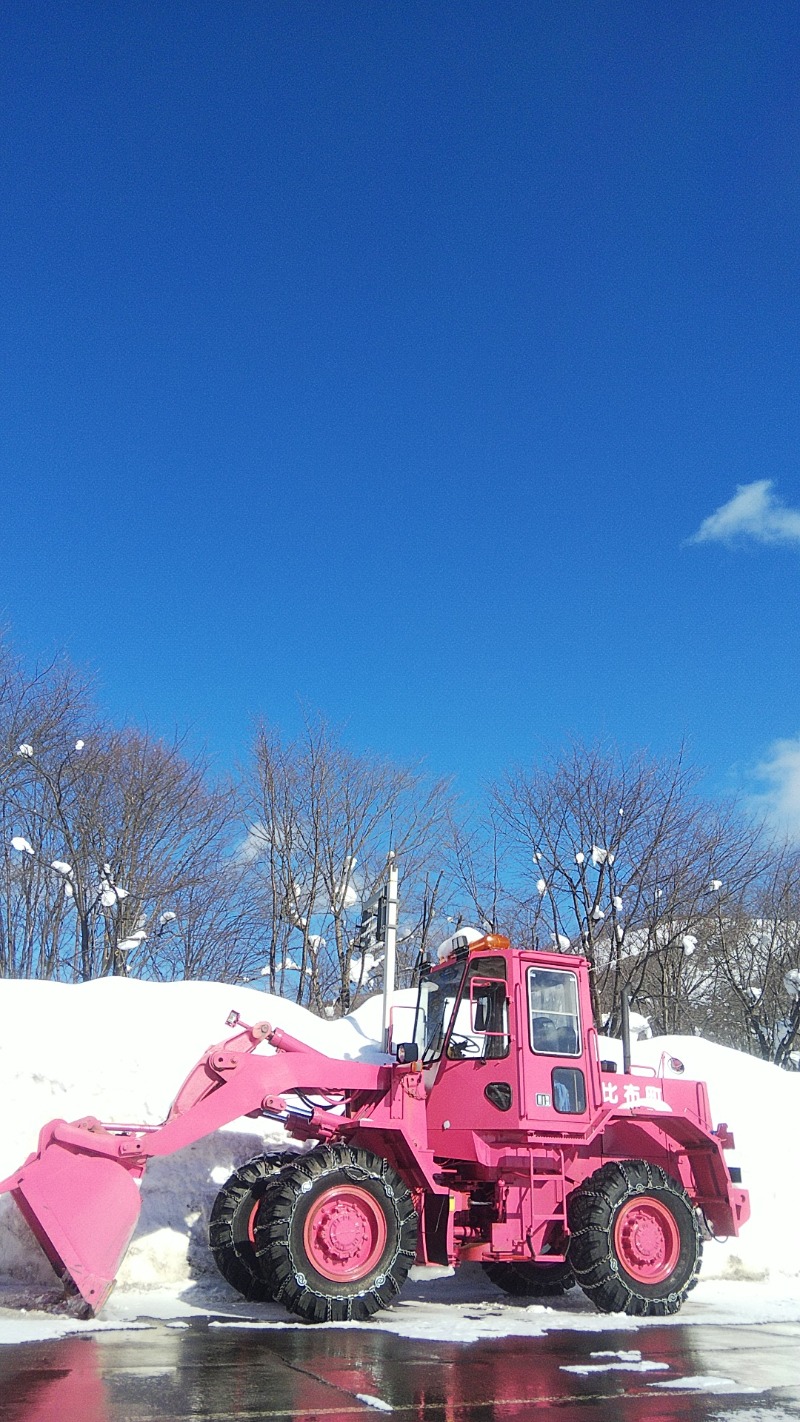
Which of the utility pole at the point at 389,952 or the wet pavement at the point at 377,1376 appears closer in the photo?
the wet pavement at the point at 377,1376

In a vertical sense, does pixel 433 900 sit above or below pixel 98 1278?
above

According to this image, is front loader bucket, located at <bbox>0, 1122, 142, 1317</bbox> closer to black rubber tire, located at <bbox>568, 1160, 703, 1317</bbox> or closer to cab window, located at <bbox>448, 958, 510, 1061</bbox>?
cab window, located at <bbox>448, 958, 510, 1061</bbox>

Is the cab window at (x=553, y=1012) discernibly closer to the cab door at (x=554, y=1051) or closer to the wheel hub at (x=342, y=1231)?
the cab door at (x=554, y=1051)

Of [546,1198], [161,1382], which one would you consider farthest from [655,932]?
[161,1382]

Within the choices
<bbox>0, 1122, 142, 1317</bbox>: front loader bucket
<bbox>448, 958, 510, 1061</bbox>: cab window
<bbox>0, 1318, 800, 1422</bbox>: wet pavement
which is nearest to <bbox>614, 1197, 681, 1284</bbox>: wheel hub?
<bbox>0, 1318, 800, 1422</bbox>: wet pavement

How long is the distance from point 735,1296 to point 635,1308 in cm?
226

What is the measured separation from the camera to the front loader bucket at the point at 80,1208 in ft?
26.5

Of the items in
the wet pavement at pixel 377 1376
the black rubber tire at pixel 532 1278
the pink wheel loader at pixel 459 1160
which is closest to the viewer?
the wet pavement at pixel 377 1376

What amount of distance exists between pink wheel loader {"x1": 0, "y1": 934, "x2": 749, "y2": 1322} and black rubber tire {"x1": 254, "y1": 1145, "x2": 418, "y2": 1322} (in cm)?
1

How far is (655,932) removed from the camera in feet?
87.3

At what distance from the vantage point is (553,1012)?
34.4 feet

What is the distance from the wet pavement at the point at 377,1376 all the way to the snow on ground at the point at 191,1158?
59cm

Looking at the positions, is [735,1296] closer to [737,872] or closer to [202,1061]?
[202,1061]

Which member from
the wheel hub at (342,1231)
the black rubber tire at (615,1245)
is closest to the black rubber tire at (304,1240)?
the wheel hub at (342,1231)
